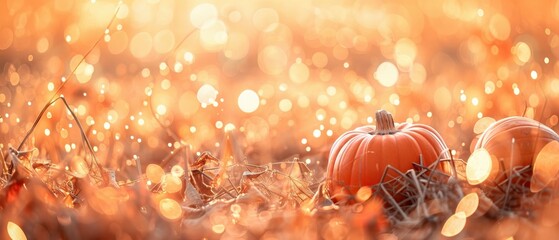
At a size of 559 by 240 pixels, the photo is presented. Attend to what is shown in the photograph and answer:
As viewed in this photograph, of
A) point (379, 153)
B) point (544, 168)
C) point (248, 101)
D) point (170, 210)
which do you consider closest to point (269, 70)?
point (248, 101)

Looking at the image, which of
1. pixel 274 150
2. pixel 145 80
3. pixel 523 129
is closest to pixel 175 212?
pixel 523 129

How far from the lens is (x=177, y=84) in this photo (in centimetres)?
430

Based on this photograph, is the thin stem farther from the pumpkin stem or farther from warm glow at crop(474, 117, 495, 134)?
warm glow at crop(474, 117, 495, 134)

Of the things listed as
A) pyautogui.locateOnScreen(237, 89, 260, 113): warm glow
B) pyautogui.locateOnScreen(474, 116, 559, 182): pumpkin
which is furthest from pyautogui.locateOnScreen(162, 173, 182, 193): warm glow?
pyautogui.locateOnScreen(237, 89, 260, 113): warm glow

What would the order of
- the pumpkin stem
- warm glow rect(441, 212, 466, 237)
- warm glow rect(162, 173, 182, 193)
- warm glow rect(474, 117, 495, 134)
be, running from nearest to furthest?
warm glow rect(441, 212, 466, 237) → warm glow rect(162, 173, 182, 193) → the pumpkin stem → warm glow rect(474, 117, 495, 134)

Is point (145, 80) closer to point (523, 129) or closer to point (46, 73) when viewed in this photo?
point (46, 73)

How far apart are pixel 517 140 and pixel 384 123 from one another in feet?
1.48

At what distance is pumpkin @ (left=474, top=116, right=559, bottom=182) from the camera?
1.81 meters

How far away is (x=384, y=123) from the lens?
2.18m

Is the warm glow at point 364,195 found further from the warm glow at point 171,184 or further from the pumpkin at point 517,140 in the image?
the warm glow at point 171,184

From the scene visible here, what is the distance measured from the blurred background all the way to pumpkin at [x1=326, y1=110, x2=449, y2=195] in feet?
2.58

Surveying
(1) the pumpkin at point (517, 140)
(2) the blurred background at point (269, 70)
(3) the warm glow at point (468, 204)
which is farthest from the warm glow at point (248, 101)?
(3) the warm glow at point (468, 204)

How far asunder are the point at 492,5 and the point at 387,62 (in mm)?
886

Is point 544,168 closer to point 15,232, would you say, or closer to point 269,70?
point 15,232
